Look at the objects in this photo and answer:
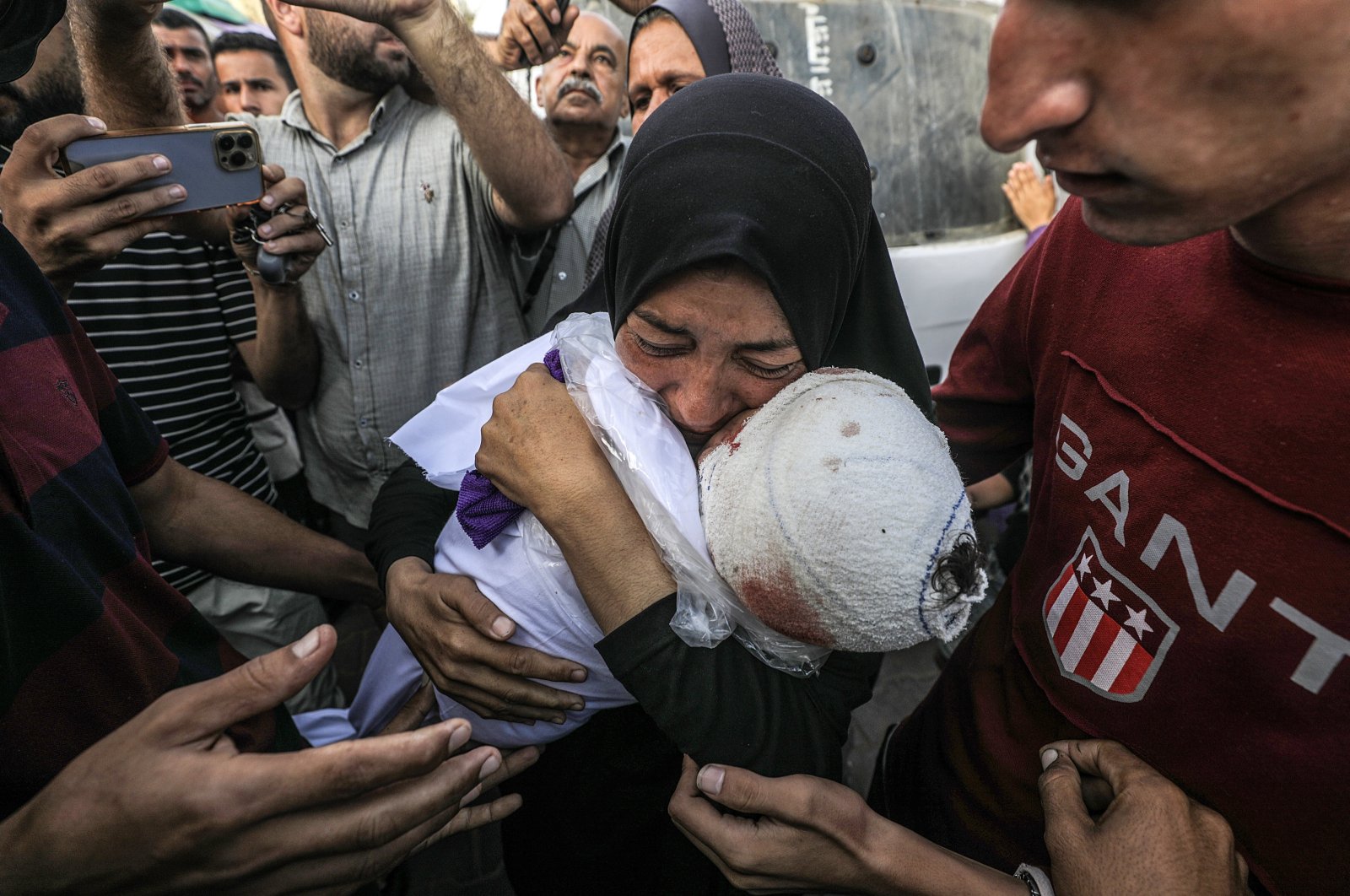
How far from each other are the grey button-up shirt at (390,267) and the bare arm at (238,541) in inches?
29.8

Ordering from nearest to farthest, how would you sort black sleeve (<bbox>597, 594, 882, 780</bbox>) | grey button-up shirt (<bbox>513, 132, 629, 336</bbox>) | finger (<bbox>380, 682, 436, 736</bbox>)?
black sleeve (<bbox>597, 594, 882, 780</bbox>) < finger (<bbox>380, 682, 436, 736</bbox>) < grey button-up shirt (<bbox>513, 132, 629, 336</bbox>)

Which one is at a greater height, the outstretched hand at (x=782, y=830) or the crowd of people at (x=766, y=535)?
the crowd of people at (x=766, y=535)

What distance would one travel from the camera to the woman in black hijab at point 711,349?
1172mm

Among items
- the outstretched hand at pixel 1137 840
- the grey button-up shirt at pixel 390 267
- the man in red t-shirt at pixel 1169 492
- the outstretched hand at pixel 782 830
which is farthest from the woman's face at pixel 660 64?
the outstretched hand at pixel 1137 840

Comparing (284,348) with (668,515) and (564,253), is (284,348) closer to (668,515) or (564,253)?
(564,253)

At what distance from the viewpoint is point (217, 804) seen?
0.94 m

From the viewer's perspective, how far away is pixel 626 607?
1.17 meters


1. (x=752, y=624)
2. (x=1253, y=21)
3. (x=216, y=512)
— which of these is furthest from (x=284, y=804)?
(x=1253, y=21)

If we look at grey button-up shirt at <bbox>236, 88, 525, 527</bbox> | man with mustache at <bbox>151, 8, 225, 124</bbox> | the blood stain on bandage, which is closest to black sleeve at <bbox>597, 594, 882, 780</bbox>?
the blood stain on bandage

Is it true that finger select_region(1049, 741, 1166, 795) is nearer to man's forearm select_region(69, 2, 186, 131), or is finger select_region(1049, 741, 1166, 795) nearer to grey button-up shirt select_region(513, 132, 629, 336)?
grey button-up shirt select_region(513, 132, 629, 336)

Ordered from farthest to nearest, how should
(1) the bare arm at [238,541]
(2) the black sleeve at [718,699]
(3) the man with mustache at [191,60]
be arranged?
(3) the man with mustache at [191,60] → (1) the bare arm at [238,541] → (2) the black sleeve at [718,699]

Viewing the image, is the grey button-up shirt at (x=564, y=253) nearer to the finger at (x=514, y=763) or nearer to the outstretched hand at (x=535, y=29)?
the outstretched hand at (x=535, y=29)

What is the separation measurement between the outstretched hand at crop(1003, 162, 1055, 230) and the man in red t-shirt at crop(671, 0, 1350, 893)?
8.12ft

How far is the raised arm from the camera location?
2.05 meters
